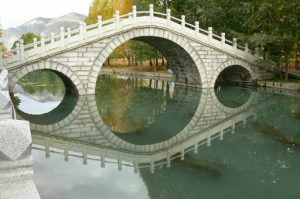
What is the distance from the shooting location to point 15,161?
2828 millimetres

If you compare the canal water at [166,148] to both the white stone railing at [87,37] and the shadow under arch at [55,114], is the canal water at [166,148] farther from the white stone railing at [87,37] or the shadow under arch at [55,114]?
the white stone railing at [87,37]

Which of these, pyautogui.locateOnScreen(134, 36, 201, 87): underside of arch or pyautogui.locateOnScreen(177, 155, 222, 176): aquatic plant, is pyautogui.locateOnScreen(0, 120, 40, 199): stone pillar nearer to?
pyautogui.locateOnScreen(177, 155, 222, 176): aquatic plant

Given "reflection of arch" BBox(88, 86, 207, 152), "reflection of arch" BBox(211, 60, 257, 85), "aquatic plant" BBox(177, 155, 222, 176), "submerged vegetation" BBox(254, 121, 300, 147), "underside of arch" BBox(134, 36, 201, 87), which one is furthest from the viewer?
A: "reflection of arch" BBox(211, 60, 257, 85)

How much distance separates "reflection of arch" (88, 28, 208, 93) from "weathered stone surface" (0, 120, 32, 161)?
1506 cm

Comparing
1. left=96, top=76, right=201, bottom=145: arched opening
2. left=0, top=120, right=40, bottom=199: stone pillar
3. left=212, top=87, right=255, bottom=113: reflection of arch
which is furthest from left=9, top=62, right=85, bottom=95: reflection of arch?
left=0, top=120, right=40, bottom=199: stone pillar

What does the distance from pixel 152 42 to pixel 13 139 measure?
64.8 ft

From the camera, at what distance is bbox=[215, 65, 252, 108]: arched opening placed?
57.4 ft

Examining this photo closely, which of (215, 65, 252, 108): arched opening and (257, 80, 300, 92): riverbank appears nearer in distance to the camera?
(215, 65, 252, 108): arched opening

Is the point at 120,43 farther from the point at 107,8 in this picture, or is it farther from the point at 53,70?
the point at 107,8

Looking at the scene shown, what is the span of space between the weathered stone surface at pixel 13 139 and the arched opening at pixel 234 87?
45.8 ft

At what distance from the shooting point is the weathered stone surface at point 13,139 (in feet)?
8.85

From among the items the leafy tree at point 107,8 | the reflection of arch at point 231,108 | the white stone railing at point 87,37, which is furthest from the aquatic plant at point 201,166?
the leafy tree at point 107,8

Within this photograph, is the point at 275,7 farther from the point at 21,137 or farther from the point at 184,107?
the point at 21,137

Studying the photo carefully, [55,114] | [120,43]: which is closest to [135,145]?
[55,114]
